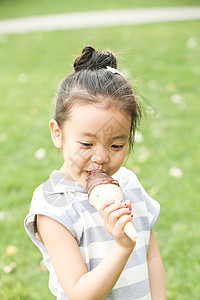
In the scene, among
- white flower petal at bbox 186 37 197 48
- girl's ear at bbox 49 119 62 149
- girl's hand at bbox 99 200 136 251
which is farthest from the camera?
white flower petal at bbox 186 37 197 48

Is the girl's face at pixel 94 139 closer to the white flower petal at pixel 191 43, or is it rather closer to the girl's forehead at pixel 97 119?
the girl's forehead at pixel 97 119

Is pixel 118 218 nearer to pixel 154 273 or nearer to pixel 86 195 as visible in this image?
pixel 86 195

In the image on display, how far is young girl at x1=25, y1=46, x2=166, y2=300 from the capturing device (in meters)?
1.42

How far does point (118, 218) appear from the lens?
124cm

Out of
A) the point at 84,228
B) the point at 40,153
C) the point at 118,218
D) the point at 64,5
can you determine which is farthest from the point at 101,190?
the point at 64,5

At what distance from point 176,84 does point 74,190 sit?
4495 mm

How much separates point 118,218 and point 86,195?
0.29m

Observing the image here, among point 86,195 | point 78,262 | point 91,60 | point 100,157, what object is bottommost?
point 78,262

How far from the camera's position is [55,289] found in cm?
168

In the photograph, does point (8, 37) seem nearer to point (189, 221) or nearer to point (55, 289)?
point (189, 221)

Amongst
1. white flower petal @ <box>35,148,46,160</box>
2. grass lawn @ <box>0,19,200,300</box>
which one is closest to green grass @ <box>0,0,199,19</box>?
grass lawn @ <box>0,19,200,300</box>

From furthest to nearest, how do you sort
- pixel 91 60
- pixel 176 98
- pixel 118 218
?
pixel 176 98, pixel 91 60, pixel 118 218

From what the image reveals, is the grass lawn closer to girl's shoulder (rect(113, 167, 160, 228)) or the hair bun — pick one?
the hair bun

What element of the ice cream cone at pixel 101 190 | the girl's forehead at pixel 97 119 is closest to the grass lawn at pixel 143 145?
the girl's forehead at pixel 97 119
